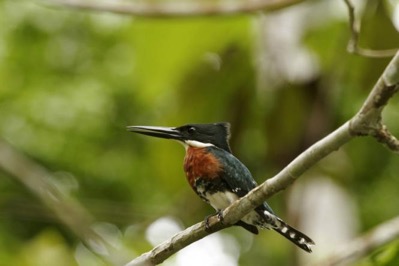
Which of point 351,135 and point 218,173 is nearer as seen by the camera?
point 351,135

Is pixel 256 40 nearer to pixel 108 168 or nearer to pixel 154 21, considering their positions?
pixel 154 21

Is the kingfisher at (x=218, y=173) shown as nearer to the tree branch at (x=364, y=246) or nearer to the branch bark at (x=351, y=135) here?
the tree branch at (x=364, y=246)

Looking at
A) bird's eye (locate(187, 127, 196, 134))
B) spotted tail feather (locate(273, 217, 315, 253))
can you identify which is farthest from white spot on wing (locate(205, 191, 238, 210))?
bird's eye (locate(187, 127, 196, 134))

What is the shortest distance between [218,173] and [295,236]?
32cm

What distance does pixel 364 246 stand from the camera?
7.69ft

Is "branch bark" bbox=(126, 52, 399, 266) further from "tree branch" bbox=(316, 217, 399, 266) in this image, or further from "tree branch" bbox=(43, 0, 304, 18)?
"tree branch" bbox=(43, 0, 304, 18)

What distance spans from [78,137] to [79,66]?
4.51 ft

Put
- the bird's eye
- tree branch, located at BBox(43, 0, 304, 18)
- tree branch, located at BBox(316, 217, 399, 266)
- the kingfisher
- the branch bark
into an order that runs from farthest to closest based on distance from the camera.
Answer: tree branch, located at BBox(43, 0, 304, 18) < the bird's eye < the kingfisher < tree branch, located at BBox(316, 217, 399, 266) < the branch bark

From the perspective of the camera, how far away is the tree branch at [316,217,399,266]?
220 centimetres

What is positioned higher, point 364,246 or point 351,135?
point 351,135

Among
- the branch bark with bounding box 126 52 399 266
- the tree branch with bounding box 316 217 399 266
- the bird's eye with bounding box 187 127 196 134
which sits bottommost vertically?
the tree branch with bounding box 316 217 399 266

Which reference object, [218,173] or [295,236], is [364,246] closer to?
[295,236]

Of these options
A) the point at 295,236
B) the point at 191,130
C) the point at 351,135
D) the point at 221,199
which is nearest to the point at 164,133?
the point at 191,130

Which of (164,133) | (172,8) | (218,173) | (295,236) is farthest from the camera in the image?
(172,8)
